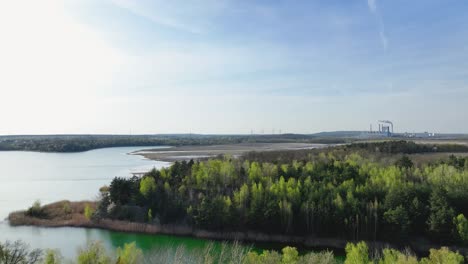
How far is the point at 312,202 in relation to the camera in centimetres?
2330

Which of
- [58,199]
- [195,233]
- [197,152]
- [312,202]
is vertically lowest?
[195,233]

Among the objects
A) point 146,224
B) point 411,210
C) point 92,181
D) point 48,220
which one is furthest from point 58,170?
point 411,210

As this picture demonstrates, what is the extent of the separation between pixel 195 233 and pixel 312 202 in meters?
6.48

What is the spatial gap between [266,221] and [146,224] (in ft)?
22.2

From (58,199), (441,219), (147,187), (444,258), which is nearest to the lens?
(444,258)

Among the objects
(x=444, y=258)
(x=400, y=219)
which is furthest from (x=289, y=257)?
(x=400, y=219)

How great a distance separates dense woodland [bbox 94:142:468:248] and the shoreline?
34 cm

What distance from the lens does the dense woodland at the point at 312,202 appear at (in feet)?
73.0

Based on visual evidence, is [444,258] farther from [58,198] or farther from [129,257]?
[58,198]

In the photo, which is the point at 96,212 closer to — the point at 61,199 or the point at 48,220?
the point at 48,220

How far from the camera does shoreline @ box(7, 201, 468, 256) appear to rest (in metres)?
22.0

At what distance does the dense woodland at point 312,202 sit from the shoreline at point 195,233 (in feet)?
1.11

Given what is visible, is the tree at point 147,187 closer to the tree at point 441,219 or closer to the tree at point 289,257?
the tree at point 289,257

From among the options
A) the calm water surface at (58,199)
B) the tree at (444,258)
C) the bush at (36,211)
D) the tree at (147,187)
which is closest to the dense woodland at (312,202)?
the tree at (147,187)
